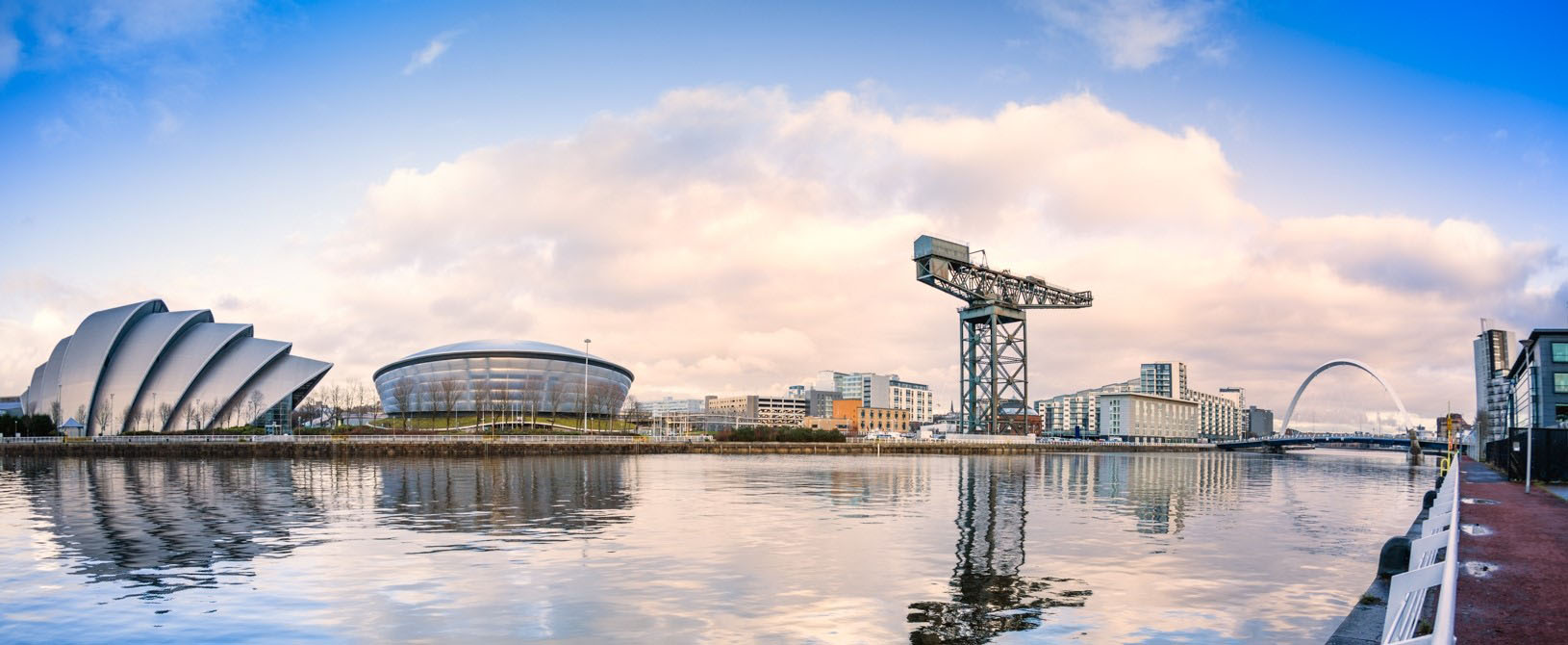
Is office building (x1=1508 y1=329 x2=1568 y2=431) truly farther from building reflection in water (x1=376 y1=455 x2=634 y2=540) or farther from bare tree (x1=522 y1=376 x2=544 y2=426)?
bare tree (x1=522 y1=376 x2=544 y2=426)

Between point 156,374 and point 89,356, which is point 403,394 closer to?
point 156,374

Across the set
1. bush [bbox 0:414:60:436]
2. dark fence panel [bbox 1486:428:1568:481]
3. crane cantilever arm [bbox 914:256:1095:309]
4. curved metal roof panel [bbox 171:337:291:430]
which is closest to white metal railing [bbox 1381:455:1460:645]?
dark fence panel [bbox 1486:428:1568:481]

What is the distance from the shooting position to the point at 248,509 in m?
27.7

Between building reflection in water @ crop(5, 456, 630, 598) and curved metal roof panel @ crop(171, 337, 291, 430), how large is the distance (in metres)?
66.5

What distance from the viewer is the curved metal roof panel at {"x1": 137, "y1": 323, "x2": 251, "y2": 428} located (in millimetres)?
108688

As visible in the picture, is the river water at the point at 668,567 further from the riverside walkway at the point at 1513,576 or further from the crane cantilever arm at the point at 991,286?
the crane cantilever arm at the point at 991,286

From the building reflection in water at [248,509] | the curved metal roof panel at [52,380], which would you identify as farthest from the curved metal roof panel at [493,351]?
the building reflection in water at [248,509]

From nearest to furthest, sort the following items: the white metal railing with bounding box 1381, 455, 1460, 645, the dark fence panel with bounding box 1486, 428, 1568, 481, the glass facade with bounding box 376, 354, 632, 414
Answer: the white metal railing with bounding box 1381, 455, 1460, 645, the dark fence panel with bounding box 1486, 428, 1568, 481, the glass facade with bounding box 376, 354, 632, 414

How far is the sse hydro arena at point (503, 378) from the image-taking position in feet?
470

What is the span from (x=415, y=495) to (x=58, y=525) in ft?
37.3

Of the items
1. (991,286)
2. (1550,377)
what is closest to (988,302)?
(991,286)

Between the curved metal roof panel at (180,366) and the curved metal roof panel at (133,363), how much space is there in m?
0.89

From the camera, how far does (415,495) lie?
33375mm

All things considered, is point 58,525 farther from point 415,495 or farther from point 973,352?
point 973,352
